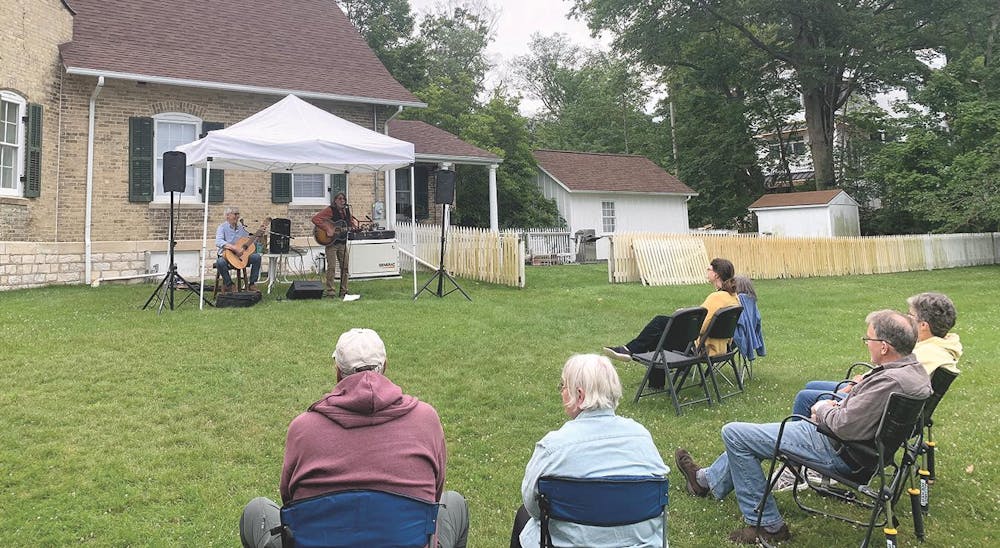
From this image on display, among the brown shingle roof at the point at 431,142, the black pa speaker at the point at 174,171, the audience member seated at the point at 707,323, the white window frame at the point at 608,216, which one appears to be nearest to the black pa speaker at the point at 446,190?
the black pa speaker at the point at 174,171

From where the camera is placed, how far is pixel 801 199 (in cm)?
2653

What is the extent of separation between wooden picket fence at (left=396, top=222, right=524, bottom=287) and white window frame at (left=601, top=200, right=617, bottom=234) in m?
11.4

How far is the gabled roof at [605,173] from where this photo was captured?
25703 millimetres

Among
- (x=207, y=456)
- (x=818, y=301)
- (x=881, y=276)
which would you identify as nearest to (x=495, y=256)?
(x=818, y=301)

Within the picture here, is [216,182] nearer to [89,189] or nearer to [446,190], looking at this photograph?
[89,189]

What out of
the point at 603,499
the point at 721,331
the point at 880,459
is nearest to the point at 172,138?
the point at 721,331

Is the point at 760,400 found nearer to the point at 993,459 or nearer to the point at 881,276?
the point at 993,459

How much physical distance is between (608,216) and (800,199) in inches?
311

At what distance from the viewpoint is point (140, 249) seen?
524 inches

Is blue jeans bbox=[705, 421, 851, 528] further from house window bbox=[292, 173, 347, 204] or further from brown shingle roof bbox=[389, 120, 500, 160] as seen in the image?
brown shingle roof bbox=[389, 120, 500, 160]

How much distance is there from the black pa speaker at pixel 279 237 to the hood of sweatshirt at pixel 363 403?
10.2 meters

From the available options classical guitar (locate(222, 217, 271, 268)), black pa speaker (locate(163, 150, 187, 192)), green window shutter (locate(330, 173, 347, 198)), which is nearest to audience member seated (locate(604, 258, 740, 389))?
black pa speaker (locate(163, 150, 187, 192))

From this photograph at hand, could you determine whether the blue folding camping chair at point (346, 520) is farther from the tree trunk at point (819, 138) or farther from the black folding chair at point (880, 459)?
the tree trunk at point (819, 138)

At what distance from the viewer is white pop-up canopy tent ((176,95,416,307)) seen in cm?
954
